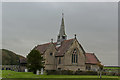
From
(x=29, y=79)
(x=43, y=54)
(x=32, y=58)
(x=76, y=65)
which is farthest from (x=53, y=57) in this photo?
(x=29, y=79)

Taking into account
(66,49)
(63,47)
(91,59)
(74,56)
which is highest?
(63,47)

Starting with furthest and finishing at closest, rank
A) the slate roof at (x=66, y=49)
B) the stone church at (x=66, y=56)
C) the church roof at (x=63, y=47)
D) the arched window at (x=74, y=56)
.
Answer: the arched window at (x=74, y=56)
the slate roof at (x=66, y=49)
the church roof at (x=63, y=47)
the stone church at (x=66, y=56)

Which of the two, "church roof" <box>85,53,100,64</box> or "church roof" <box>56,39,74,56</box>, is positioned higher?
"church roof" <box>56,39,74,56</box>

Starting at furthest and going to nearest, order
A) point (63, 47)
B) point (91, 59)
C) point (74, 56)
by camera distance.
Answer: point (91, 59) → point (63, 47) → point (74, 56)

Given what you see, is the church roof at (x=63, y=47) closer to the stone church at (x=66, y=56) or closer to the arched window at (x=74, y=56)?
the stone church at (x=66, y=56)

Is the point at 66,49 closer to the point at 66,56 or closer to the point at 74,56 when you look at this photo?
the point at 66,56

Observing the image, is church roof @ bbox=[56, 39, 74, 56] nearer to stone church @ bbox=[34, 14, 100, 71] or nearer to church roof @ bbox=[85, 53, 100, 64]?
stone church @ bbox=[34, 14, 100, 71]

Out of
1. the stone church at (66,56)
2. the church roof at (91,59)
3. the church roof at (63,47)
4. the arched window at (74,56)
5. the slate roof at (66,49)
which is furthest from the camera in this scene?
the church roof at (91,59)

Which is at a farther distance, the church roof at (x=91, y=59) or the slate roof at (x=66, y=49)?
the church roof at (x=91, y=59)

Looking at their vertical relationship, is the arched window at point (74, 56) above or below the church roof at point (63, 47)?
below

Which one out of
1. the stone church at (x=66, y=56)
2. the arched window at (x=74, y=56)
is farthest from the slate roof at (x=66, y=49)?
the arched window at (x=74, y=56)

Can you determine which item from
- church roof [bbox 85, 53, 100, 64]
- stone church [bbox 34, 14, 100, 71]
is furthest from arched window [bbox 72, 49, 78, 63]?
church roof [bbox 85, 53, 100, 64]

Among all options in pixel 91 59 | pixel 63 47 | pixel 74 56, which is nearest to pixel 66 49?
pixel 63 47

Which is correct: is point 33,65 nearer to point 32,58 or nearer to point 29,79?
point 32,58
